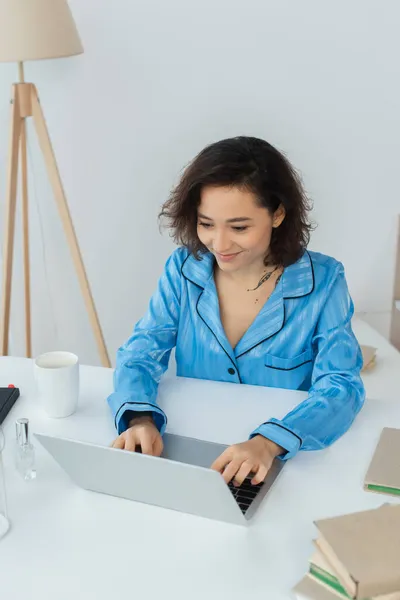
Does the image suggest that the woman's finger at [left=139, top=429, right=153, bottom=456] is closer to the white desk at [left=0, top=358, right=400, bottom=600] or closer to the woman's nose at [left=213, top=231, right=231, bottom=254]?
the white desk at [left=0, top=358, right=400, bottom=600]

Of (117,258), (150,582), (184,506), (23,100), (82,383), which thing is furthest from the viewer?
(117,258)

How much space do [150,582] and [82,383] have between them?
692mm

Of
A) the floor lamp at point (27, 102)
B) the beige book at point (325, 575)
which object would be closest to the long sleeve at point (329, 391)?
the beige book at point (325, 575)

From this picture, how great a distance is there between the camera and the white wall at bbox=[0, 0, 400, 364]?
2562mm

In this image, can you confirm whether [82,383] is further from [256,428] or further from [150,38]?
[150,38]

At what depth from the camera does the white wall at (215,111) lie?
2.56 meters

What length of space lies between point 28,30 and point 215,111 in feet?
2.41

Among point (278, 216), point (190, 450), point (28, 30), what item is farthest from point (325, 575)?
point (28, 30)

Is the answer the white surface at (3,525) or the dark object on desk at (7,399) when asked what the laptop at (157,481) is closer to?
the white surface at (3,525)

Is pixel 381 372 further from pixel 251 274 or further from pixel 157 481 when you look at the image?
pixel 157 481

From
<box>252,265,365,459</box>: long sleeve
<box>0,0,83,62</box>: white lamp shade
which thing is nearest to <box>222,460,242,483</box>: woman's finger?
<box>252,265,365,459</box>: long sleeve

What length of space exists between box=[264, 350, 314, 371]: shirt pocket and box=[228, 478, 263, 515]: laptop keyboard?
0.50 meters

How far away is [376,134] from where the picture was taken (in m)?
2.63

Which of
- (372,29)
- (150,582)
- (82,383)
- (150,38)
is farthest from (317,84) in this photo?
(150,582)
